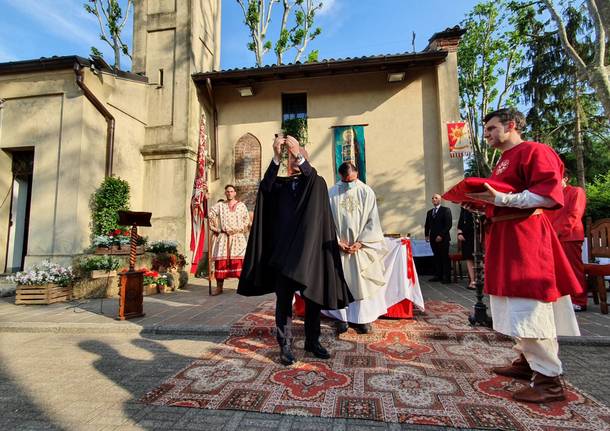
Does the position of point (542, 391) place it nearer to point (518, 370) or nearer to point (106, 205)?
point (518, 370)

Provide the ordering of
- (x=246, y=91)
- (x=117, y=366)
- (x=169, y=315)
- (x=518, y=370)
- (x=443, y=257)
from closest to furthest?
(x=518, y=370), (x=117, y=366), (x=169, y=315), (x=443, y=257), (x=246, y=91)

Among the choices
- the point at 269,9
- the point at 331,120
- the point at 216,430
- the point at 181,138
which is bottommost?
the point at 216,430

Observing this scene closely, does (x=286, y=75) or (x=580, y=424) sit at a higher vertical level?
(x=286, y=75)

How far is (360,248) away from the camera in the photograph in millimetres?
3885

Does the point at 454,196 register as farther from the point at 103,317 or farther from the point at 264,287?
the point at 103,317

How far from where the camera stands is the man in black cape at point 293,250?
283cm

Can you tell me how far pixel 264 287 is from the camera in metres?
3.08

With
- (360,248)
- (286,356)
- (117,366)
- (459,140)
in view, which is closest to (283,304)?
(286,356)

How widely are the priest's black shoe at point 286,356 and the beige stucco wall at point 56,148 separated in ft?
22.0

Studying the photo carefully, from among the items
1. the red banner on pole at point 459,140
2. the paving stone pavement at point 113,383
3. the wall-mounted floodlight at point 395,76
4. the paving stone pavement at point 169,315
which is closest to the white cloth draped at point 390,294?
the paving stone pavement at point 169,315

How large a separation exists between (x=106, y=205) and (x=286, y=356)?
23.2ft

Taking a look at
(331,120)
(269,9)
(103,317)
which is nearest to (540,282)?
(103,317)

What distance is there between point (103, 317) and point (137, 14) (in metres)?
9.92

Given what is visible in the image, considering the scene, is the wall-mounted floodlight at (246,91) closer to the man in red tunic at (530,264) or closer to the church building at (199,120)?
the church building at (199,120)
